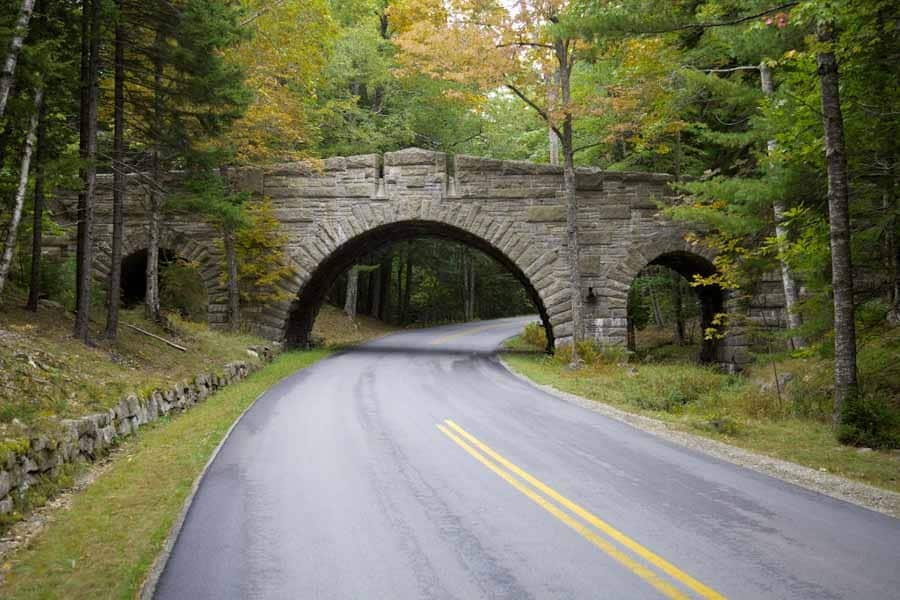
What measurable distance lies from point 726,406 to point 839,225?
13.7 feet

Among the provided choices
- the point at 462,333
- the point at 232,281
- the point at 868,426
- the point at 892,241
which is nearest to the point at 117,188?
the point at 232,281

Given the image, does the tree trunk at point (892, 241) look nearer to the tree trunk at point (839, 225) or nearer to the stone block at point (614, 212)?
the tree trunk at point (839, 225)

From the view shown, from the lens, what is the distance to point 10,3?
368 inches

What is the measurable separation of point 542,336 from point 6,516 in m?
22.4

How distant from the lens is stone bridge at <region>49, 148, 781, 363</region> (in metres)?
19.7

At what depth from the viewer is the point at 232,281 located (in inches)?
766

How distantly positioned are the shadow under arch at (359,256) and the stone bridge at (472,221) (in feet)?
0.59

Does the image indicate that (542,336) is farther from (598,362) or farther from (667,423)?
(667,423)

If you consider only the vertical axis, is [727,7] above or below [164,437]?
above

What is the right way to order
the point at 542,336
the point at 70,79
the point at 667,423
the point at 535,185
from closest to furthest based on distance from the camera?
the point at 667,423 < the point at 70,79 < the point at 535,185 < the point at 542,336

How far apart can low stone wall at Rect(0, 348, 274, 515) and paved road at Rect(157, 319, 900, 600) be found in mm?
1435

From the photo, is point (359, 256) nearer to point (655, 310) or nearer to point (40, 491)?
point (655, 310)

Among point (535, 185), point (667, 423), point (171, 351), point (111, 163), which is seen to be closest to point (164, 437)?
point (171, 351)

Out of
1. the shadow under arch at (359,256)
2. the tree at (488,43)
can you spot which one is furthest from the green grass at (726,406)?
the tree at (488,43)
